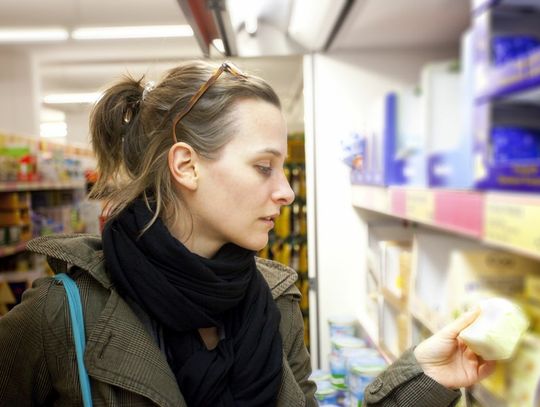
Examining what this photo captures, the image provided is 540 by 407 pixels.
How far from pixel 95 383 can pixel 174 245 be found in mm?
293

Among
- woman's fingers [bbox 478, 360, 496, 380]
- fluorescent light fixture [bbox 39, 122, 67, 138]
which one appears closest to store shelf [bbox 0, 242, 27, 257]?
woman's fingers [bbox 478, 360, 496, 380]

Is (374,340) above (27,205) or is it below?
below

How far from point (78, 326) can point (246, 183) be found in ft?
1.37

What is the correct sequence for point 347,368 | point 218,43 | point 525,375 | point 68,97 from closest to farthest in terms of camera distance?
point 525,375, point 347,368, point 218,43, point 68,97

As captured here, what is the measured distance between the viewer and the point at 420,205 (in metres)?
1.18

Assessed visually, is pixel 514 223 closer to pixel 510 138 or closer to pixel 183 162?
pixel 510 138

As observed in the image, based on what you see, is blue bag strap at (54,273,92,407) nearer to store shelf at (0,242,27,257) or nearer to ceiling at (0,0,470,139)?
ceiling at (0,0,470,139)

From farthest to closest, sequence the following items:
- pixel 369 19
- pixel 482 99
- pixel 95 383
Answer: pixel 369 19 → pixel 95 383 → pixel 482 99

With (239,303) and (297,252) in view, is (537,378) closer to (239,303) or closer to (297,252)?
(239,303)

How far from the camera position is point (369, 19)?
5.60 feet

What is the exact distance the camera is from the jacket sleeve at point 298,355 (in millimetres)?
1206

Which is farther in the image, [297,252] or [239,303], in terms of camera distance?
[297,252]

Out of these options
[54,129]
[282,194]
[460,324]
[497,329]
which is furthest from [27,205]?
[54,129]

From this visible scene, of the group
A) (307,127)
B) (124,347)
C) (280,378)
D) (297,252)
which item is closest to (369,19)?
(307,127)
